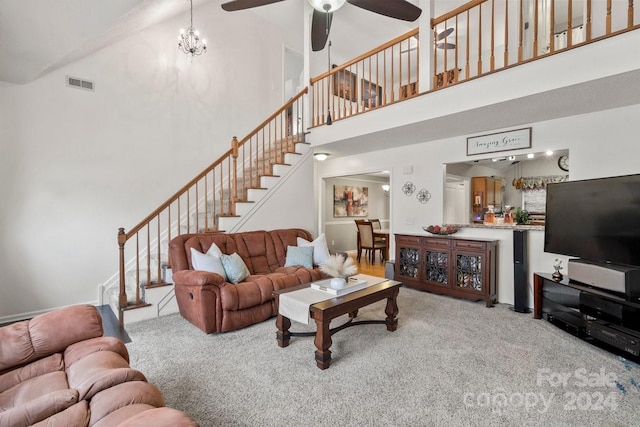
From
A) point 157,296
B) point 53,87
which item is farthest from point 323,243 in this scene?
point 53,87

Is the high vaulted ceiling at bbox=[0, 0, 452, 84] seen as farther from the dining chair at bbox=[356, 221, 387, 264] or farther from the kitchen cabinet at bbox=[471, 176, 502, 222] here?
the kitchen cabinet at bbox=[471, 176, 502, 222]

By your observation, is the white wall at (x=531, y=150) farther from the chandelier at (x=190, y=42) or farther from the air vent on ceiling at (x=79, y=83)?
the air vent on ceiling at (x=79, y=83)

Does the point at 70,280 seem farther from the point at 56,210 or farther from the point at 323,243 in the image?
the point at 323,243

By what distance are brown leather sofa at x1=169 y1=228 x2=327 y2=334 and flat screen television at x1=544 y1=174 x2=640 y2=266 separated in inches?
106

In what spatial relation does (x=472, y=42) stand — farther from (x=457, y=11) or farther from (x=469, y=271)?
(x=469, y=271)

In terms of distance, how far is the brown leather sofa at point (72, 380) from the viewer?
45.2 inches

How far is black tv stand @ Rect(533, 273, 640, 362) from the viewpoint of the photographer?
2506 millimetres

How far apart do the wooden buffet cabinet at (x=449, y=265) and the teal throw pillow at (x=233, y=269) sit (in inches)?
98.1

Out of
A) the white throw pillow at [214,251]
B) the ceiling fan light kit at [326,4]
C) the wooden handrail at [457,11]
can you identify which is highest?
the wooden handrail at [457,11]

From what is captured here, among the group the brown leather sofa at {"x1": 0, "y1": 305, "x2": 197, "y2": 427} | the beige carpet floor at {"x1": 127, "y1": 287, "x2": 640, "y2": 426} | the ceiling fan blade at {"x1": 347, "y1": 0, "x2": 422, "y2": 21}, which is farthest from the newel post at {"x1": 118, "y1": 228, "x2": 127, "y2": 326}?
the ceiling fan blade at {"x1": 347, "y1": 0, "x2": 422, "y2": 21}

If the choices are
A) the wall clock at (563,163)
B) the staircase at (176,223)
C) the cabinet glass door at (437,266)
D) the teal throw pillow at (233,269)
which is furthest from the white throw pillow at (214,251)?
the wall clock at (563,163)

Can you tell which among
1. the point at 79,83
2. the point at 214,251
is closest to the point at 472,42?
the point at 214,251

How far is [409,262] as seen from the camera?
187 inches

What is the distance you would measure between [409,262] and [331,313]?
8.60 feet
